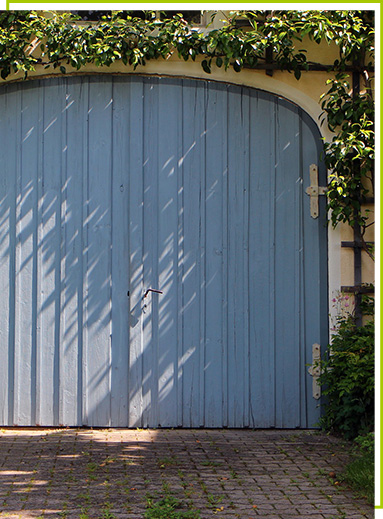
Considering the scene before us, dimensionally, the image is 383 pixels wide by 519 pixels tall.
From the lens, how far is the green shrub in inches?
216

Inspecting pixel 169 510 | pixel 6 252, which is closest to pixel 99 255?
pixel 6 252

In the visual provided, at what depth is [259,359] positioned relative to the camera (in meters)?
6.14

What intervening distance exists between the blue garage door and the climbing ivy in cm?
30

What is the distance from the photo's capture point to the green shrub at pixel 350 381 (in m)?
5.50

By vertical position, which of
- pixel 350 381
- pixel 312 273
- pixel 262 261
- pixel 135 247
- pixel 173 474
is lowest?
pixel 173 474

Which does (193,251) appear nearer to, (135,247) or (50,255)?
(135,247)

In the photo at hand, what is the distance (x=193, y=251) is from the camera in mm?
6176

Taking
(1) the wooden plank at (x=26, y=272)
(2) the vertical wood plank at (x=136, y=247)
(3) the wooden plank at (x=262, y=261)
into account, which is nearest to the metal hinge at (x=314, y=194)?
(3) the wooden plank at (x=262, y=261)

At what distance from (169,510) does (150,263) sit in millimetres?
2684

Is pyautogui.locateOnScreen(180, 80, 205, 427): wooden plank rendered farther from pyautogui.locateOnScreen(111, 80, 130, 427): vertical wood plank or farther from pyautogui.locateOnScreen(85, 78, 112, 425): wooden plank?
pyautogui.locateOnScreen(85, 78, 112, 425): wooden plank

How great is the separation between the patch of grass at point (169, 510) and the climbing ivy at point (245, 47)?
117 inches

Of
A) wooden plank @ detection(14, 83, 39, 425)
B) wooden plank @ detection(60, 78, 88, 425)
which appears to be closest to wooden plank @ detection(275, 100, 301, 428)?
wooden plank @ detection(60, 78, 88, 425)

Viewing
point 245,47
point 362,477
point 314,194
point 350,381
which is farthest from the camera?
point 314,194

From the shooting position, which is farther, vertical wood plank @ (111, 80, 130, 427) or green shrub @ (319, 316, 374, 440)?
vertical wood plank @ (111, 80, 130, 427)
